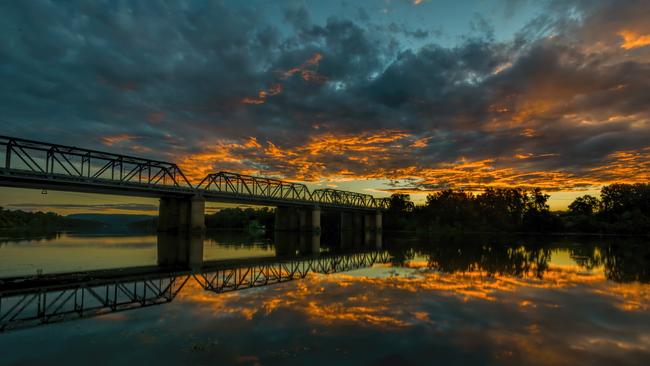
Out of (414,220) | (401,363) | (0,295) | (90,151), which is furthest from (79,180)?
(414,220)

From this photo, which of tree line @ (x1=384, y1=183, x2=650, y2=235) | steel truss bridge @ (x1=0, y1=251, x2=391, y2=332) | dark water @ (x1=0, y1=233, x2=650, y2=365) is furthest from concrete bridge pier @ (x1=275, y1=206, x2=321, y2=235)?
dark water @ (x1=0, y1=233, x2=650, y2=365)

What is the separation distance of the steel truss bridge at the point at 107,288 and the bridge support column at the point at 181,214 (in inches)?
2247

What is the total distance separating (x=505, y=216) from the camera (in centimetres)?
15350

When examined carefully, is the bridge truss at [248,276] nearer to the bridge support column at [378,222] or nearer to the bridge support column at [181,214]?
the bridge support column at [181,214]

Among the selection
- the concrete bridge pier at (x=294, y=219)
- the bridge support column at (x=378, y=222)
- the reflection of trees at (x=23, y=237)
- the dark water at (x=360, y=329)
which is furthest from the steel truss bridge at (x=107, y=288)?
the bridge support column at (x=378, y=222)

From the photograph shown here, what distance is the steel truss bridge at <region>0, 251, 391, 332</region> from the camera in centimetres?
1188

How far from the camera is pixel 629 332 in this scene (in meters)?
10.1

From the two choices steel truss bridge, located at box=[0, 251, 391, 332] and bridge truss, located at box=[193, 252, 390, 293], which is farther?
bridge truss, located at box=[193, 252, 390, 293]

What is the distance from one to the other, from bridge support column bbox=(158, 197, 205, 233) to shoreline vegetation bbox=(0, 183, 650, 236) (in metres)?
83.8

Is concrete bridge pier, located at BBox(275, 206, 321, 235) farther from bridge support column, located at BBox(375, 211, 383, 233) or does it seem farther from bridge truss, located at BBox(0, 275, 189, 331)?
bridge truss, located at BBox(0, 275, 189, 331)

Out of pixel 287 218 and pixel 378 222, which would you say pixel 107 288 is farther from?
pixel 378 222

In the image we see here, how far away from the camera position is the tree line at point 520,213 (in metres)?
123

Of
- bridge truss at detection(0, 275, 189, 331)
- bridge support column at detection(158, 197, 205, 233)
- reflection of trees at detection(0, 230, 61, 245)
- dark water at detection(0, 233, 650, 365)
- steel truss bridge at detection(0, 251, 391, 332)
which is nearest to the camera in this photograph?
dark water at detection(0, 233, 650, 365)

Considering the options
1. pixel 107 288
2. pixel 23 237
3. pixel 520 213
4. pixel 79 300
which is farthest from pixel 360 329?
pixel 520 213
